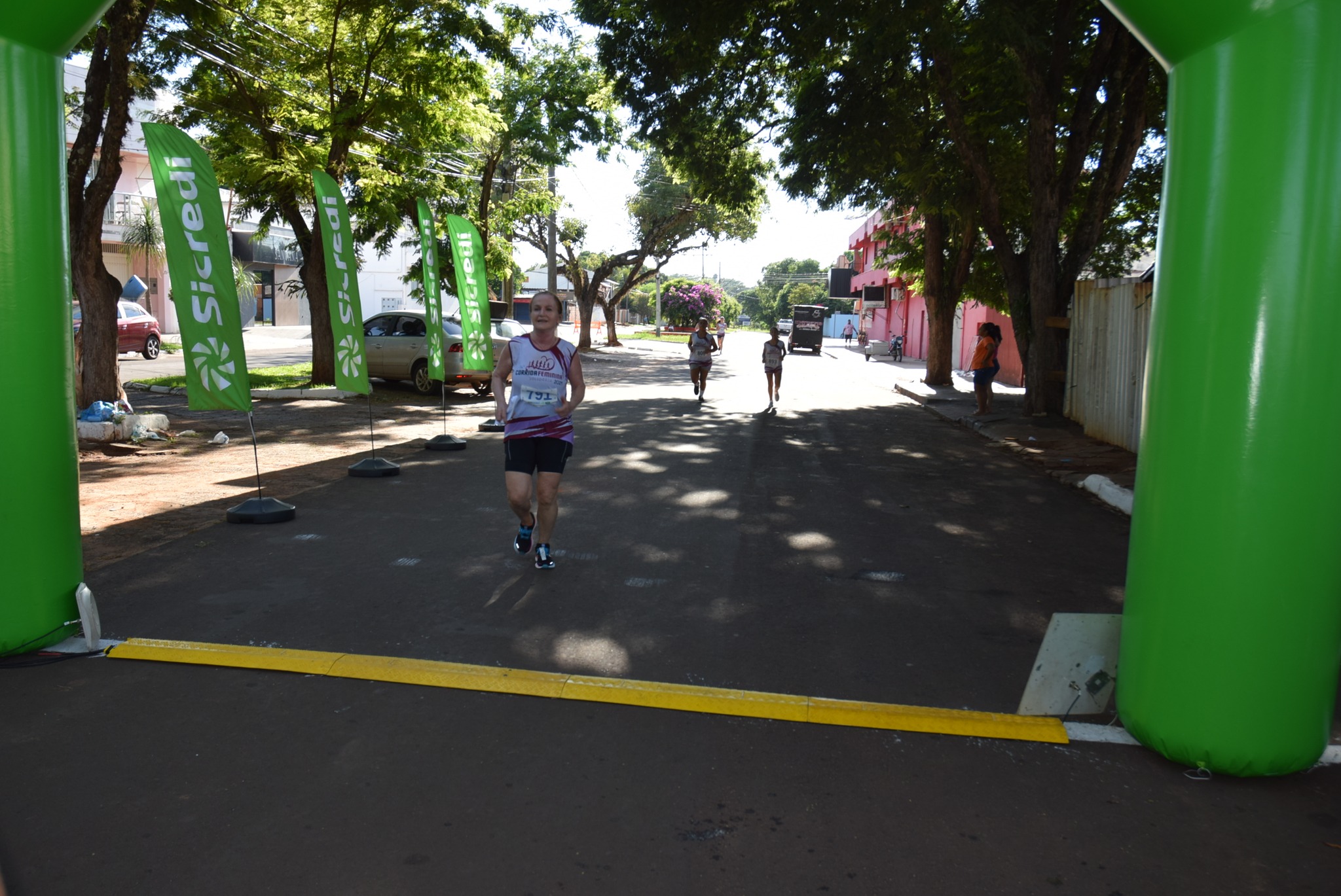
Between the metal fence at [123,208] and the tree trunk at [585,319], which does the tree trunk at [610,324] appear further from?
the metal fence at [123,208]

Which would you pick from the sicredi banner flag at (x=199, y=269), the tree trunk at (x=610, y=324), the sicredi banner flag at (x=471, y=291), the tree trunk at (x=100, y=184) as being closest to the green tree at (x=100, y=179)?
the tree trunk at (x=100, y=184)

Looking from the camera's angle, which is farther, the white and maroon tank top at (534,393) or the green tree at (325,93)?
the green tree at (325,93)

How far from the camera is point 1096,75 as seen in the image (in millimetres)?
14977

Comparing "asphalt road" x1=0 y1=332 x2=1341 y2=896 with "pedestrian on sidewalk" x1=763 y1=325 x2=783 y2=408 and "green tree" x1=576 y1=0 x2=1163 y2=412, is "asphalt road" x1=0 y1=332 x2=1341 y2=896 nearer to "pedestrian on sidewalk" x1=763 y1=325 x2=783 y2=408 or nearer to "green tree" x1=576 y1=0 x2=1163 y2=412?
"green tree" x1=576 y1=0 x2=1163 y2=412

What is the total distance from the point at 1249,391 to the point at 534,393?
13.3 ft

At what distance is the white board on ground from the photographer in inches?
169

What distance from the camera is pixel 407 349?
19.7 meters

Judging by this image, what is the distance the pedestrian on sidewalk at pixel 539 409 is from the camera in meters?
6.34

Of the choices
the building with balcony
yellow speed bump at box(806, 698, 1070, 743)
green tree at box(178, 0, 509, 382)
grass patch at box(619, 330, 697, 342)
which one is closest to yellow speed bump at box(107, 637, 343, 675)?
yellow speed bump at box(806, 698, 1070, 743)

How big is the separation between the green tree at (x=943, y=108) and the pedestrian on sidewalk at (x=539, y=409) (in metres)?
6.97

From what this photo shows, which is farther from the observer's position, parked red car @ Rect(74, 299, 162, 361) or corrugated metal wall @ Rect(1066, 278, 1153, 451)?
parked red car @ Rect(74, 299, 162, 361)

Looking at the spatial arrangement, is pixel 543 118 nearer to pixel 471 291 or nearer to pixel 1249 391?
pixel 471 291

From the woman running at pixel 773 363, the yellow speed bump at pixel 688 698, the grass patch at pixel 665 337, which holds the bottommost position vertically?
the grass patch at pixel 665 337

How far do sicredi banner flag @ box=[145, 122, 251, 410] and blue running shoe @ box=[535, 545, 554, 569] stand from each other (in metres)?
2.73
